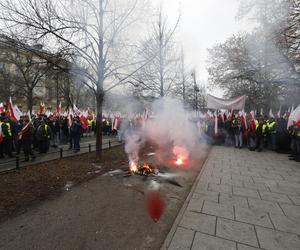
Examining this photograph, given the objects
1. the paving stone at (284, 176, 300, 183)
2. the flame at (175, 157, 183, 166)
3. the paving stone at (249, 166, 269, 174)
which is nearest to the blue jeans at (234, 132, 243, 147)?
the paving stone at (249, 166, 269, 174)

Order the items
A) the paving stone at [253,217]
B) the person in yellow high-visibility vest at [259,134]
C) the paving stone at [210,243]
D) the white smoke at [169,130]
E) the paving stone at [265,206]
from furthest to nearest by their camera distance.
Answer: the white smoke at [169,130] < the person in yellow high-visibility vest at [259,134] < the paving stone at [265,206] < the paving stone at [253,217] < the paving stone at [210,243]

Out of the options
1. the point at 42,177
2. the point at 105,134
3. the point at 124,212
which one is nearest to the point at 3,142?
the point at 42,177

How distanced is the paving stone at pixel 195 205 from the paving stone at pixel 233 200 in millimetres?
534

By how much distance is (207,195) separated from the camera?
4965 millimetres

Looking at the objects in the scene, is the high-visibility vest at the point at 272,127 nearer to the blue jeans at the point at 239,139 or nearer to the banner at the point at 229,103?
the blue jeans at the point at 239,139

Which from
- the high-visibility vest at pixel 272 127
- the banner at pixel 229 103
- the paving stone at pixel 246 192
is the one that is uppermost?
the banner at pixel 229 103

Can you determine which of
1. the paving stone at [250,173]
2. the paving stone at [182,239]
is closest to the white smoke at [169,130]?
the paving stone at [250,173]

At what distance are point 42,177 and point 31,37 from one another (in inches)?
188

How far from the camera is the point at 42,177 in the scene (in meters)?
6.36

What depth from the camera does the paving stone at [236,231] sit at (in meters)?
3.11

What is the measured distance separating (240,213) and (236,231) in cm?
77

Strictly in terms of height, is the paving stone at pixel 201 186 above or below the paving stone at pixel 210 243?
above

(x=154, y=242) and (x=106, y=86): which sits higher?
(x=106, y=86)

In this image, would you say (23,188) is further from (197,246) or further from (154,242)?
(197,246)
